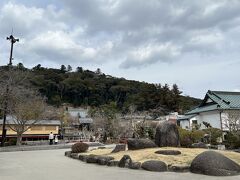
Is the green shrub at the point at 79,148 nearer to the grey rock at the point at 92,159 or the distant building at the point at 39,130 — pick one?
the grey rock at the point at 92,159

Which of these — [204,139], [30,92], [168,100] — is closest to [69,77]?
[168,100]

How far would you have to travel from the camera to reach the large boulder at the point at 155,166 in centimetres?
1251

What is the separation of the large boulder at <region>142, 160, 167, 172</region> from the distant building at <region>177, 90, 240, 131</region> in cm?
2594

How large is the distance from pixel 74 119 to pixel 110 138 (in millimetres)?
23889

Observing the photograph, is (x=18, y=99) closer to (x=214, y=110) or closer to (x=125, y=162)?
(x=125, y=162)

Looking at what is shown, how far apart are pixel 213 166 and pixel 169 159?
111 inches

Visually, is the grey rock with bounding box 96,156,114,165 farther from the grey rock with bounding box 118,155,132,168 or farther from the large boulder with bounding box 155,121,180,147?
the large boulder with bounding box 155,121,180,147

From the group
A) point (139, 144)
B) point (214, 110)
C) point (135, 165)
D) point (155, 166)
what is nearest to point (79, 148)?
point (139, 144)

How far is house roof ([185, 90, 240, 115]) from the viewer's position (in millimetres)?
38853

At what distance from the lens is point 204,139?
26.2 m

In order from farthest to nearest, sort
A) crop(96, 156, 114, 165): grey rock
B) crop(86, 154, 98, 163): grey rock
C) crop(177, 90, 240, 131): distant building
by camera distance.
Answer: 1. crop(177, 90, 240, 131): distant building
2. crop(86, 154, 98, 163): grey rock
3. crop(96, 156, 114, 165): grey rock

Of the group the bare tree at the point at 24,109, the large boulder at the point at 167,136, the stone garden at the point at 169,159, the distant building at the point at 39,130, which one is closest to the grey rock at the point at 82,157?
the stone garden at the point at 169,159

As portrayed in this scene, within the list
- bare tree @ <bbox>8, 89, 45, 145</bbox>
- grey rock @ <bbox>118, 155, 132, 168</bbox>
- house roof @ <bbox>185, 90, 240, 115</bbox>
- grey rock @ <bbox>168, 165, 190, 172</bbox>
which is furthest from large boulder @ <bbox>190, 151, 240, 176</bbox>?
house roof @ <bbox>185, 90, 240, 115</bbox>

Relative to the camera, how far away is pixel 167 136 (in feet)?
61.5
